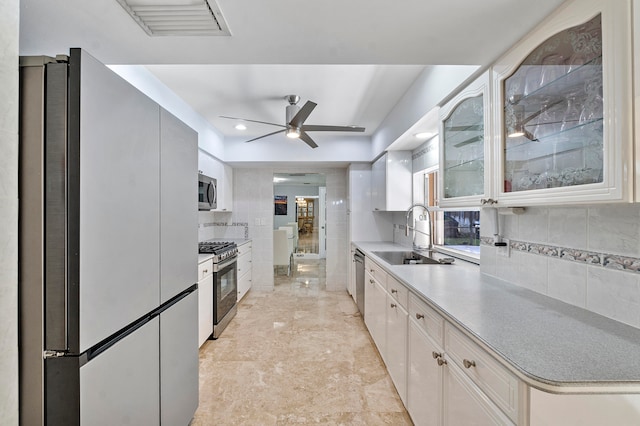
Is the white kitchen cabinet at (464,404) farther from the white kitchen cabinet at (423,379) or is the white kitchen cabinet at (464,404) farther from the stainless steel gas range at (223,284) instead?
the stainless steel gas range at (223,284)

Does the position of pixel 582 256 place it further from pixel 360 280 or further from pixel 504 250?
pixel 360 280

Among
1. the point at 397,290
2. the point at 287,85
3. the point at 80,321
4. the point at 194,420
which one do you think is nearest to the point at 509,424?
the point at 397,290

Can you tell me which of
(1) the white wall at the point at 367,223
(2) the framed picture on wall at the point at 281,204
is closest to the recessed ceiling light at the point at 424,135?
(1) the white wall at the point at 367,223

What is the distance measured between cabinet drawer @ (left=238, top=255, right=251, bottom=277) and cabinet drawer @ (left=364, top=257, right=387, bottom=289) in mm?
1895

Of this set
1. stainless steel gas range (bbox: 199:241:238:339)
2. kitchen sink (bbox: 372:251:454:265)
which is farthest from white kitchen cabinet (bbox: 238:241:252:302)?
kitchen sink (bbox: 372:251:454:265)

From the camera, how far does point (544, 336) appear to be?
38.9 inches

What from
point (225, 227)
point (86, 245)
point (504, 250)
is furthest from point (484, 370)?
point (225, 227)

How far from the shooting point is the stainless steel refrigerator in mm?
861

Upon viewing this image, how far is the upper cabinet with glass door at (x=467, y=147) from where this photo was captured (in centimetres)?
152

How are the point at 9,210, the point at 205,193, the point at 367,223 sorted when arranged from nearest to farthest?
the point at 9,210
the point at 205,193
the point at 367,223

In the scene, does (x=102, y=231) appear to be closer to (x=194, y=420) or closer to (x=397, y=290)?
(x=194, y=420)

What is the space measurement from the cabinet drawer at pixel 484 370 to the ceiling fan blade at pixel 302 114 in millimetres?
1831

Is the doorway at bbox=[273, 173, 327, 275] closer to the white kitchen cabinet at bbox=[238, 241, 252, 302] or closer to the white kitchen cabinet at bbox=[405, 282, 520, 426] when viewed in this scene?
the white kitchen cabinet at bbox=[238, 241, 252, 302]

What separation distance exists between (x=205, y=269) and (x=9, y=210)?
2.09 metres
